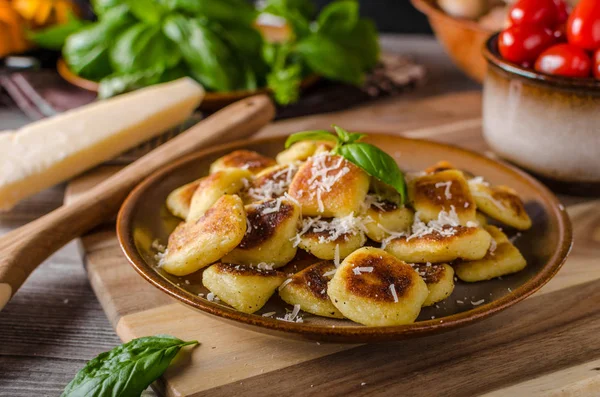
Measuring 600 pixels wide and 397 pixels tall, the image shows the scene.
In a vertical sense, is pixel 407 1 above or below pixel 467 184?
below

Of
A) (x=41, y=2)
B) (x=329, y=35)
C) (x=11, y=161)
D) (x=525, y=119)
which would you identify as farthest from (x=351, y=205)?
(x=41, y=2)

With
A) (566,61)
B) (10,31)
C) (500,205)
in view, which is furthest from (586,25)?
(10,31)

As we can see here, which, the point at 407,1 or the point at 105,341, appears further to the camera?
the point at 407,1

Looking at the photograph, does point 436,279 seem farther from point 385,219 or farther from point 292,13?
point 292,13

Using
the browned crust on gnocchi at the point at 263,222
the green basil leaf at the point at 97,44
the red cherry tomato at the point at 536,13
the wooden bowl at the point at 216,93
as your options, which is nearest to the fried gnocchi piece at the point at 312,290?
the browned crust on gnocchi at the point at 263,222

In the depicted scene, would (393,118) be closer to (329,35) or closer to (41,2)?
(329,35)

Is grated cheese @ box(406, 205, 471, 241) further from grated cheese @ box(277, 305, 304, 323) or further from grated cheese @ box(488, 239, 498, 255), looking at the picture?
grated cheese @ box(277, 305, 304, 323)

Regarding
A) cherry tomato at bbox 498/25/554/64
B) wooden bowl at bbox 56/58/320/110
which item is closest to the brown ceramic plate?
cherry tomato at bbox 498/25/554/64
